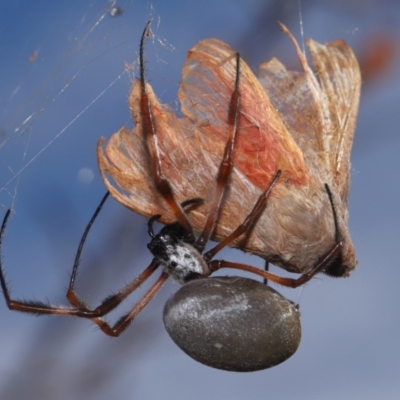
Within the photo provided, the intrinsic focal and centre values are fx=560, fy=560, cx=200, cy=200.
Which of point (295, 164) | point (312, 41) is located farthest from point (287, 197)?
point (312, 41)

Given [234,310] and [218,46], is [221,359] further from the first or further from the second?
[218,46]

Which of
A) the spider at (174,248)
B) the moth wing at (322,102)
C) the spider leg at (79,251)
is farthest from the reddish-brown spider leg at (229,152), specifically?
the spider leg at (79,251)

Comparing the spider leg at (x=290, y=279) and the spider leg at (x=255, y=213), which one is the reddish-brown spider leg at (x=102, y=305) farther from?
the spider leg at (x=255, y=213)

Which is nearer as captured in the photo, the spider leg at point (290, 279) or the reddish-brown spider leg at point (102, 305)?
the spider leg at point (290, 279)

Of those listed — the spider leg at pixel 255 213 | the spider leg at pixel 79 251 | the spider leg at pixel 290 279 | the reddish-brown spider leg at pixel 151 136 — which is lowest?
the spider leg at pixel 290 279

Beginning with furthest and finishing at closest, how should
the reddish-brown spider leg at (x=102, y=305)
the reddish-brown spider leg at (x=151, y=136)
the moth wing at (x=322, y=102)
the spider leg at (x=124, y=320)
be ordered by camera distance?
the spider leg at (x=124, y=320) → the reddish-brown spider leg at (x=102, y=305) → the moth wing at (x=322, y=102) → the reddish-brown spider leg at (x=151, y=136)

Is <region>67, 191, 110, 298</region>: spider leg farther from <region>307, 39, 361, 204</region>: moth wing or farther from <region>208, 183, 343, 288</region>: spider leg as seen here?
<region>307, 39, 361, 204</region>: moth wing

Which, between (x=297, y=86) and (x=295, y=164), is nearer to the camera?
(x=295, y=164)
